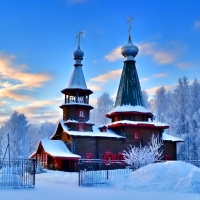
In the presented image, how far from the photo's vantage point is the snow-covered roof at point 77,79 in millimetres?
34463

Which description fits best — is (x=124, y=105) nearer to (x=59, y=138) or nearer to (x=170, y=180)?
(x=59, y=138)

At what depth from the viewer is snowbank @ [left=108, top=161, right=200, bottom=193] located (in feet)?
52.5

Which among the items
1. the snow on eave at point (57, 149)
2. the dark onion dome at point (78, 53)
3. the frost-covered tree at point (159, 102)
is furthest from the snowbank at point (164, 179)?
the frost-covered tree at point (159, 102)

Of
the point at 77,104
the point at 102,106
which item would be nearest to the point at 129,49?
the point at 77,104

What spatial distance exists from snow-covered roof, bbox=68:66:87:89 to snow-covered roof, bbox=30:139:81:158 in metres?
6.00

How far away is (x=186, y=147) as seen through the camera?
1510 inches

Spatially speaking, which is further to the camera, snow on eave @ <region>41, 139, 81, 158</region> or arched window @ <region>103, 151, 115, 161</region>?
arched window @ <region>103, 151, 115, 161</region>

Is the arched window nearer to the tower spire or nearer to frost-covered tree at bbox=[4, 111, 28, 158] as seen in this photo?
the tower spire

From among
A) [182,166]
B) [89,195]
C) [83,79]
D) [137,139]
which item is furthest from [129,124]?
[89,195]

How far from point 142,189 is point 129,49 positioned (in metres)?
23.3

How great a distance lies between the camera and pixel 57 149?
31594mm

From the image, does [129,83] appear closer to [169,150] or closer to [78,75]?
[78,75]

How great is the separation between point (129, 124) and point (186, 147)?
9.00 metres

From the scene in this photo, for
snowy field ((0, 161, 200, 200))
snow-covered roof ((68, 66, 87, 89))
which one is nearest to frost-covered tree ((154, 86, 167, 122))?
snow-covered roof ((68, 66, 87, 89))
